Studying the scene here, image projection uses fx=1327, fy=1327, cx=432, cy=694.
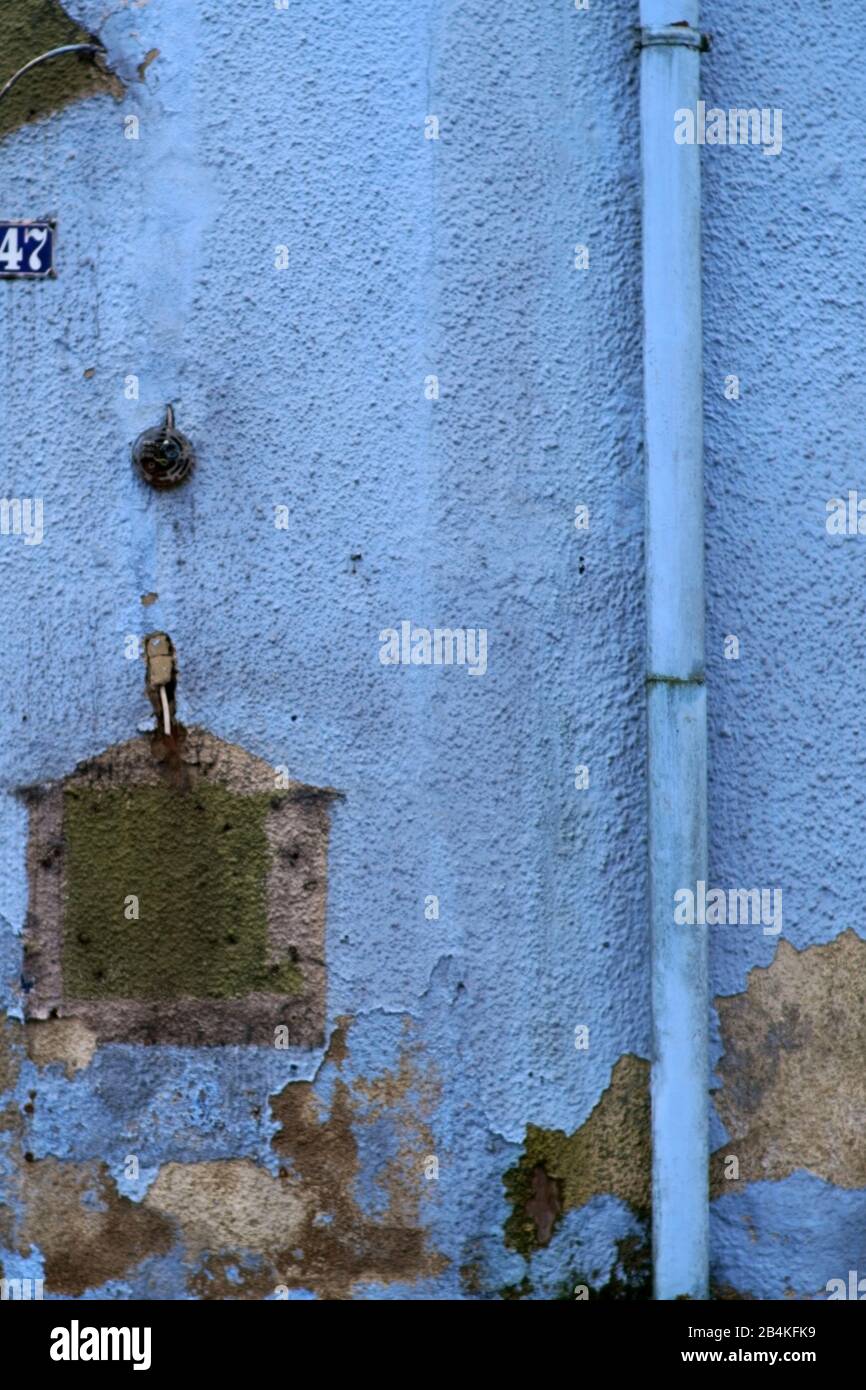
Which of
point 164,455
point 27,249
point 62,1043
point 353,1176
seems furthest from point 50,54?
point 353,1176

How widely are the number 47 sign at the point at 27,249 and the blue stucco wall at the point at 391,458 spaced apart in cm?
3

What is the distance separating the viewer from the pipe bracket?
265 cm

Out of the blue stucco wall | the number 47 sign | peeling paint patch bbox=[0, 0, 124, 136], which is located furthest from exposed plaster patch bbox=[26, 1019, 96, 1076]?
peeling paint patch bbox=[0, 0, 124, 136]

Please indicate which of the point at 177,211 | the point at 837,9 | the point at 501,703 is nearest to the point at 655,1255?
the point at 501,703

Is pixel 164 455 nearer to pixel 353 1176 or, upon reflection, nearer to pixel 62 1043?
pixel 62 1043

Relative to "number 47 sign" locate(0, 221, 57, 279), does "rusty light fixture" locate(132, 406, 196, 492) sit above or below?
below

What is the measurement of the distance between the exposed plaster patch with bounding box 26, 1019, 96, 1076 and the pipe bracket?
228 centimetres

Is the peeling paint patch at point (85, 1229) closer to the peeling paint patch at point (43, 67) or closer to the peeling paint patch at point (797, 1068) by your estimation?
the peeling paint patch at point (797, 1068)

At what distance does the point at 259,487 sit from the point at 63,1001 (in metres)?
1.12

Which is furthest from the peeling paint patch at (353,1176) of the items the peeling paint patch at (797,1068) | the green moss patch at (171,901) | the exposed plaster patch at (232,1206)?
the peeling paint patch at (797,1068)

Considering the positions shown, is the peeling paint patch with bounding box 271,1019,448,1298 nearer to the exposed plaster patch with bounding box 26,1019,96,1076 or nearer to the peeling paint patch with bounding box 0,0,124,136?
the exposed plaster patch with bounding box 26,1019,96,1076

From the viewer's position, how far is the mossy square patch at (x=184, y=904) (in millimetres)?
2695

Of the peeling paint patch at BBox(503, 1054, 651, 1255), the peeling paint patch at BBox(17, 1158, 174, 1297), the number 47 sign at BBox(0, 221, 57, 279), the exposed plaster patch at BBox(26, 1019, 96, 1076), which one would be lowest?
the peeling paint patch at BBox(17, 1158, 174, 1297)
